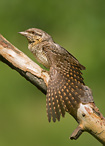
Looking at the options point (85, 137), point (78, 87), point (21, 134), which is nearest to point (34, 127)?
point (21, 134)

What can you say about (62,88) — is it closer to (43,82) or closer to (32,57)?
(43,82)

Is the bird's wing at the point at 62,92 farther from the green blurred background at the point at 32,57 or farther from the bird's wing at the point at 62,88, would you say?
the green blurred background at the point at 32,57

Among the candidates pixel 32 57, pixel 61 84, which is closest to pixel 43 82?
pixel 61 84

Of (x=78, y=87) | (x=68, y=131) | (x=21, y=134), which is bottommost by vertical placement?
(x=21, y=134)

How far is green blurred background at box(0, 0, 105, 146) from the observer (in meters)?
6.43

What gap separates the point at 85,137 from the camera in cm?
623

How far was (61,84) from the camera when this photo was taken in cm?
415

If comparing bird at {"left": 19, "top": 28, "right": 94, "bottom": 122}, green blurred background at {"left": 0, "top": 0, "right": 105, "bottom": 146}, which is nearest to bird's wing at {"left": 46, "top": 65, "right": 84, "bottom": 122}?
bird at {"left": 19, "top": 28, "right": 94, "bottom": 122}

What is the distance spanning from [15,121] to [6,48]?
2.64 metres

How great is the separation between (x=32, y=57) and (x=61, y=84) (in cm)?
315

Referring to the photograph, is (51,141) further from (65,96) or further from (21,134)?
(65,96)

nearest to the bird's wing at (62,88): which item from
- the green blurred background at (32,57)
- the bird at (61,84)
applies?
the bird at (61,84)

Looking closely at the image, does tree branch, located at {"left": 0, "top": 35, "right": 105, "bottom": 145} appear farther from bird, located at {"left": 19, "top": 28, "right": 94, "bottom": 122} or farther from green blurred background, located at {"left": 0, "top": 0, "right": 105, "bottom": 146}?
green blurred background, located at {"left": 0, "top": 0, "right": 105, "bottom": 146}

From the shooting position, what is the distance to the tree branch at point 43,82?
3930 millimetres
